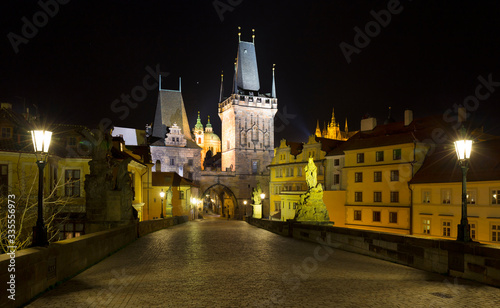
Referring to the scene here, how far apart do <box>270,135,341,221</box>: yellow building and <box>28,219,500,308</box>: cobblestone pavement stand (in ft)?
115

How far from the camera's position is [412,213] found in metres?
33.2

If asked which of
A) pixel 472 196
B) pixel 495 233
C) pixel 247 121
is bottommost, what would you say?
pixel 495 233

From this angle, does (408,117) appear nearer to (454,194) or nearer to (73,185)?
(454,194)

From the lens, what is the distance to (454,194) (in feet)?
97.2

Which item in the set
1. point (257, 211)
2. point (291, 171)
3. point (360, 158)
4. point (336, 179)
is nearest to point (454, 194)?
point (360, 158)

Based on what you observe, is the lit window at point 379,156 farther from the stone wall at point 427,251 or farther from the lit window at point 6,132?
the lit window at point 6,132

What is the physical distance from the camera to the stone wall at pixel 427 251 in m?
9.16

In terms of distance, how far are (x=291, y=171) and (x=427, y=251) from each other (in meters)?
42.7

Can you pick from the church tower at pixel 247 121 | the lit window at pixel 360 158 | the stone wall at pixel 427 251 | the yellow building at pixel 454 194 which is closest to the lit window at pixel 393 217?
the yellow building at pixel 454 194

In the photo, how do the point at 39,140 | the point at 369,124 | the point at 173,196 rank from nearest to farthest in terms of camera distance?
1. the point at 39,140
2. the point at 369,124
3. the point at 173,196

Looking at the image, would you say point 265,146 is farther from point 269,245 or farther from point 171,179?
point 269,245

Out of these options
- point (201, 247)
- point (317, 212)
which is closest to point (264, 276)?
point (201, 247)

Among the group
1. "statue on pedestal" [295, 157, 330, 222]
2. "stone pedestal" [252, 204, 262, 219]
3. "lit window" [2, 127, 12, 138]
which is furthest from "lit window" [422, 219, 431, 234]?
"lit window" [2, 127, 12, 138]

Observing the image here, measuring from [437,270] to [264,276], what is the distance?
446 cm
